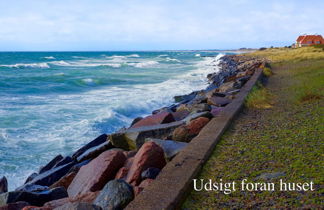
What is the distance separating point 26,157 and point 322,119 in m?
5.68

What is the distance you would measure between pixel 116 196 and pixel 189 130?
2445mm

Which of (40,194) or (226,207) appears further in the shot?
(40,194)

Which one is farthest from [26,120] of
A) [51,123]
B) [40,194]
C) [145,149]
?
[145,149]

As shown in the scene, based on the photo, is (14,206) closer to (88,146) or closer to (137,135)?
(137,135)

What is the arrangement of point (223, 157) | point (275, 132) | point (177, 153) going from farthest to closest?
point (275, 132)
point (177, 153)
point (223, 157)

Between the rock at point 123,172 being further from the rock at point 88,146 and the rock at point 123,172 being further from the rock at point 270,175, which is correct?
the rock at point 88,146

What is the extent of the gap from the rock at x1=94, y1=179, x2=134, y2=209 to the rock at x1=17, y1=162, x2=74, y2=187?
2554 millimetres

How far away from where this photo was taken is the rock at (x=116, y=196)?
295 cm

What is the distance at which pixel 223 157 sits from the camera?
151 inches

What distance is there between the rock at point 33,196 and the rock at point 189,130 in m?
1.78

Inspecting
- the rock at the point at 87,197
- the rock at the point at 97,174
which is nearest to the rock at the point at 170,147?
the rock at the point at 97,174

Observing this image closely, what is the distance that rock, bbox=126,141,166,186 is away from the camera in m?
3.79

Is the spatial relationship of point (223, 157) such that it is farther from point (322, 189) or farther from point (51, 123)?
point (51, 123)

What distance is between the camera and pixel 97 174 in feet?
13.5
